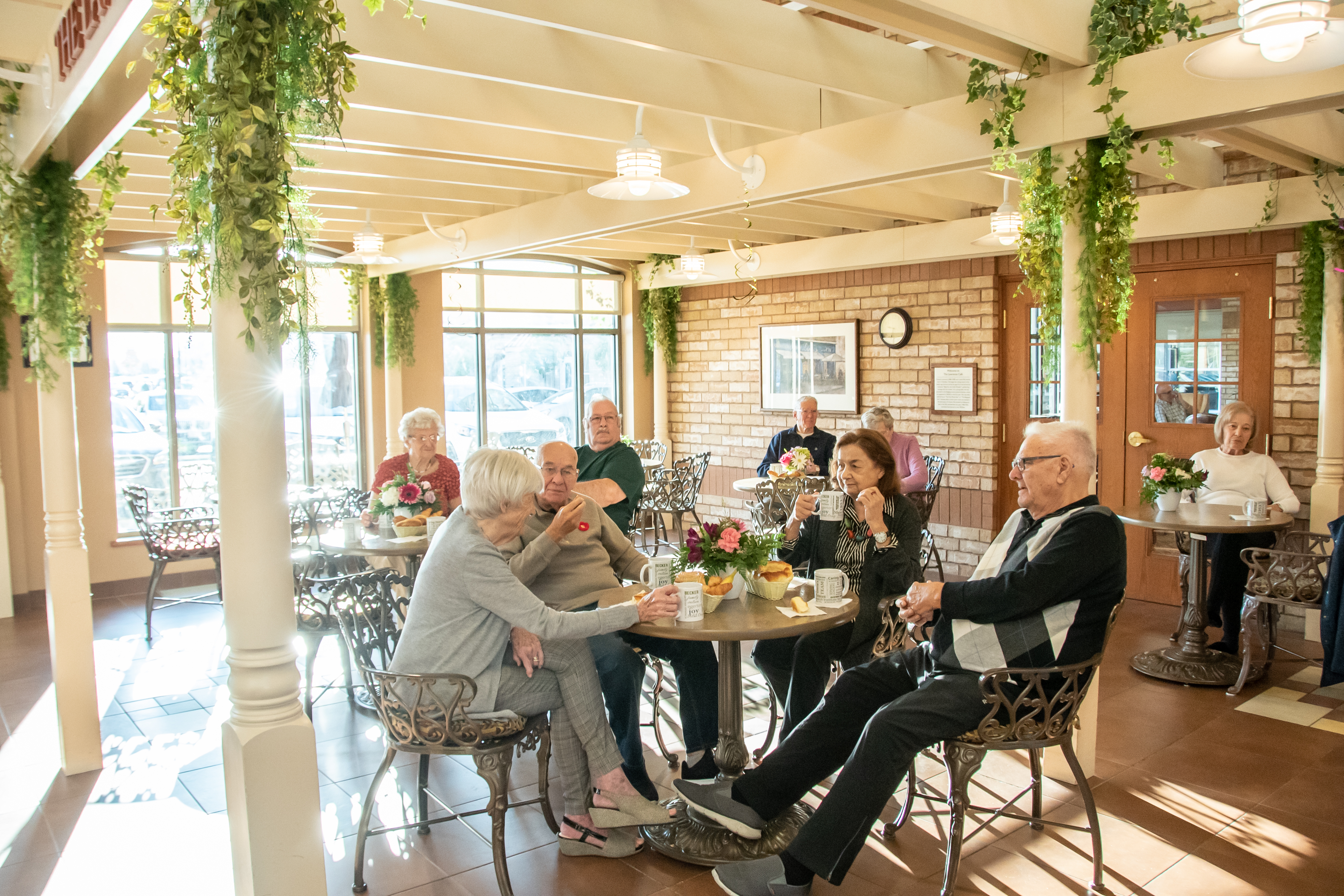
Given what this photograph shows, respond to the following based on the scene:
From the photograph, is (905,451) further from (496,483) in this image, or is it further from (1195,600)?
(496,483)

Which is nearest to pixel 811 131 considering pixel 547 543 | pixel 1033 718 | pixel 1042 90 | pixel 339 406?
pixel 1042 90

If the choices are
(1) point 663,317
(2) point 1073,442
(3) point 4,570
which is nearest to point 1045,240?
(2) point 1073,442

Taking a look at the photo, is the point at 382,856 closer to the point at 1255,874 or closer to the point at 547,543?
the point at 547,543

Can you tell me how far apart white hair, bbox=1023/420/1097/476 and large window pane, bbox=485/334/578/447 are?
7588mm

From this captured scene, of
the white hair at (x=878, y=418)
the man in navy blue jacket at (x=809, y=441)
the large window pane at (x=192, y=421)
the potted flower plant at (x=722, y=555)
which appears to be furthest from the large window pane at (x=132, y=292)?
the potted flower plant at (x=722, y=555)

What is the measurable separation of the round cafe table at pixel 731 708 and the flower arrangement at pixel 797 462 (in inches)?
112

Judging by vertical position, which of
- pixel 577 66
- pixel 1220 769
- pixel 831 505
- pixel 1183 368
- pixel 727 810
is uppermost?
pixel 577 66

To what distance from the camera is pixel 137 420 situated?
801cm

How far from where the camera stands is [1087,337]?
3.74 meters

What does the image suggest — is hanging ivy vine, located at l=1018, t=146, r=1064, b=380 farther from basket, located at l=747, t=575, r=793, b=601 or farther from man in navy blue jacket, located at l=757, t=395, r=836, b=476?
man in navy blue jacket, located at l=757, t=395, r=836, b=476

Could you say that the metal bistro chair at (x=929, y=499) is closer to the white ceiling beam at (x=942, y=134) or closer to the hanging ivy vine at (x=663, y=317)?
the white ceiling beam at (x=942, y=134)

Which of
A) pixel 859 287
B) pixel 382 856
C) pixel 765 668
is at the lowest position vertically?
pixel 382 856

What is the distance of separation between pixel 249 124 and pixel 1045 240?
10.4 ft

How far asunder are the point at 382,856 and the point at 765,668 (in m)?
1.59
